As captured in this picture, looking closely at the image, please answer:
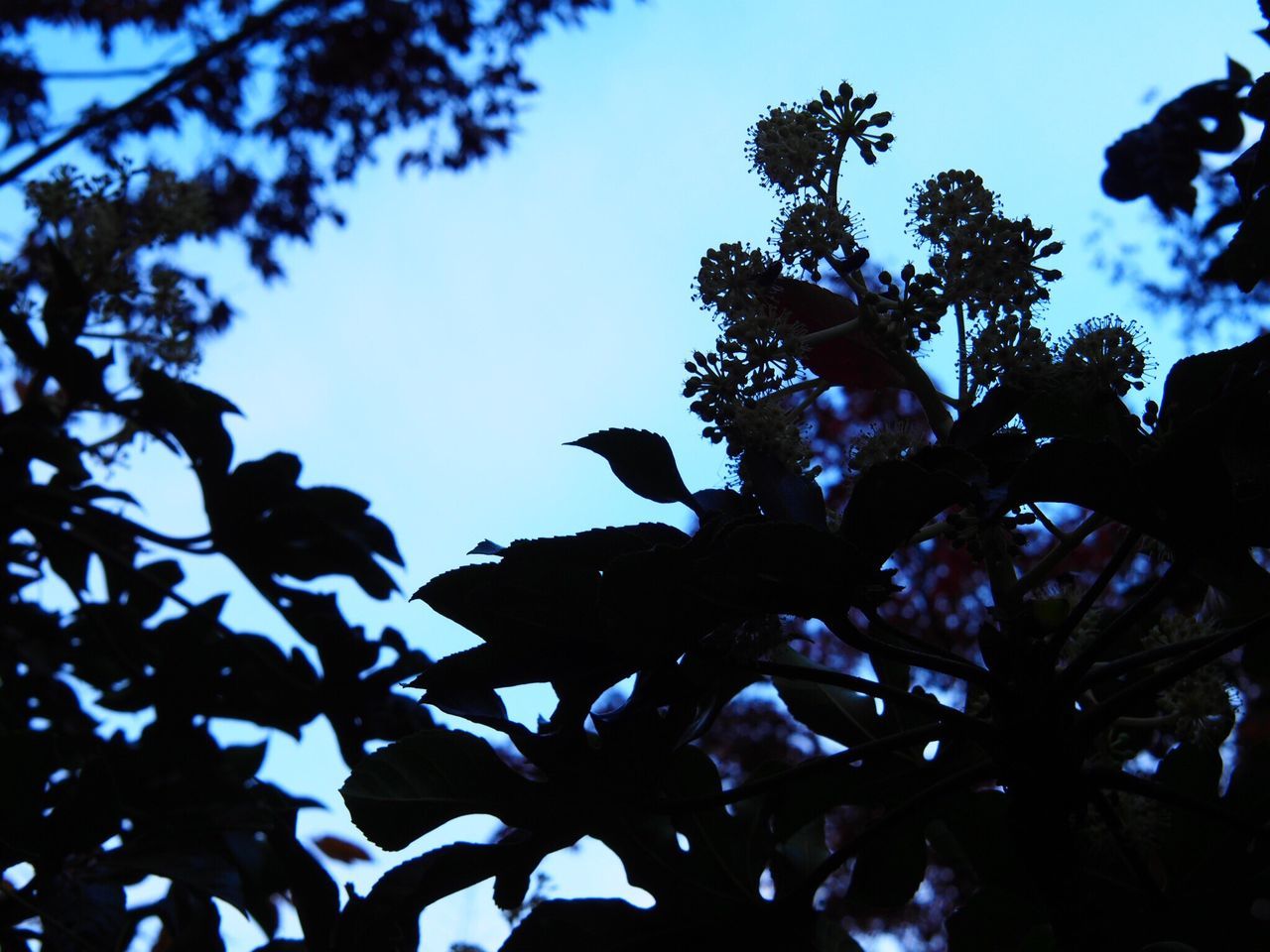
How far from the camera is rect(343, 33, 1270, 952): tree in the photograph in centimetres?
129

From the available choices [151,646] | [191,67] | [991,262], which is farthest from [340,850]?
[191,67]

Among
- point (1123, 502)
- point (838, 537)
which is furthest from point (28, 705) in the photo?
point (1123, 502)

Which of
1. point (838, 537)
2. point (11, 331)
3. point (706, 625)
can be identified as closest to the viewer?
point (838, 537)

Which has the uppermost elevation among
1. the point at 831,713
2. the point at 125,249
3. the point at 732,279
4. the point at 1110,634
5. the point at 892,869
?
the point at 125,249

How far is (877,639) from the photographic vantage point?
155 cm

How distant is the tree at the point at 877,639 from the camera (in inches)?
50.9

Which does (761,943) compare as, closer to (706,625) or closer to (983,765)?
(983,765)

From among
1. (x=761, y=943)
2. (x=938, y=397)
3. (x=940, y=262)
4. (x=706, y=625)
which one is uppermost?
(x=940, y=262)

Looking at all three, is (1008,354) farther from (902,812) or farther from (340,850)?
(340,850)

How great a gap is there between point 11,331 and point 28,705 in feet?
3.05

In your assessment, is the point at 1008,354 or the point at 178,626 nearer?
the point at 1008,354

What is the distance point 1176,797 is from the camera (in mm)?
1391

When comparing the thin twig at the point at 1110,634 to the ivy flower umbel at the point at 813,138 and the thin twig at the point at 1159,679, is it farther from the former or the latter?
the ivy flower umbel at the point at 813,138

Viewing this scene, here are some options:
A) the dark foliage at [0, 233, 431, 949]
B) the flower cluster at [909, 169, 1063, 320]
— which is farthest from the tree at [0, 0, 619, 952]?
the flower cluster at [909, 169, 1063, 320]
